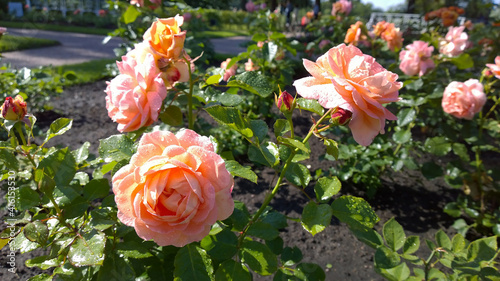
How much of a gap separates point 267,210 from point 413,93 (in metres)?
1.58

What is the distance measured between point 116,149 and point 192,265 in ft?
0.92

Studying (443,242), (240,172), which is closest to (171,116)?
(240,172)

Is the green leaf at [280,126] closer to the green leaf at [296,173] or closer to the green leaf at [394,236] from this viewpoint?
the green leaf at [296,173]

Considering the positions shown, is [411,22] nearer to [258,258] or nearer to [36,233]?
[258,258]

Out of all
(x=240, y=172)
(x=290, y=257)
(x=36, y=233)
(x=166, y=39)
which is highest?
(x=166, y=39)

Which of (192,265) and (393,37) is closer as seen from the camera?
(192,265)

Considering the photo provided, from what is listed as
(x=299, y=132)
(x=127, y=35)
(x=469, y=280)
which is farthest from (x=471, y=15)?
(x=469, y=280)

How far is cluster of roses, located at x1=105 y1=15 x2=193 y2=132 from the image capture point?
60 centimetres

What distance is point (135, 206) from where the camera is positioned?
1.55 feet

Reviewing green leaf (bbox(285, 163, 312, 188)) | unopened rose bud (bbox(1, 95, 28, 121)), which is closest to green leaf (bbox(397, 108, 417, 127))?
green leaf (bbox(285, 163, 312, 188))

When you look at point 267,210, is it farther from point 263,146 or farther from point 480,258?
point 480,258

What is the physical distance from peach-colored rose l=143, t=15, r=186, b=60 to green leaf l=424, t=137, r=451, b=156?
156 centimetres

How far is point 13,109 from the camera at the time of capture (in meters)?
0.77


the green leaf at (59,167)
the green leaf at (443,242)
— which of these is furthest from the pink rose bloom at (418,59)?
the green leaf at (59,167)
